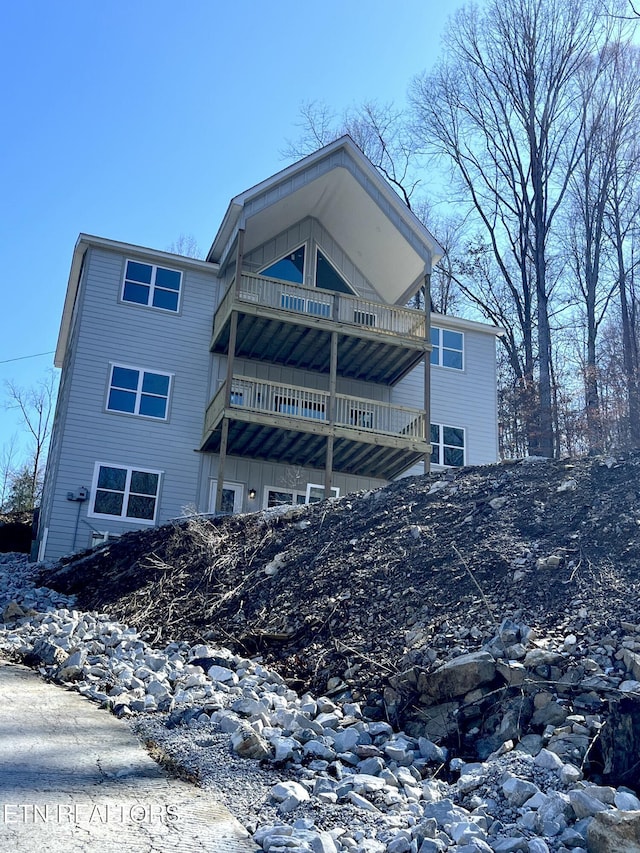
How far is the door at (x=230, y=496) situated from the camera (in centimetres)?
1716

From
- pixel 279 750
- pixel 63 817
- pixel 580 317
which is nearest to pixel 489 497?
pixel 279 750

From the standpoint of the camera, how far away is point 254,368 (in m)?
18.5

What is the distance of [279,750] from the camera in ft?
15.7

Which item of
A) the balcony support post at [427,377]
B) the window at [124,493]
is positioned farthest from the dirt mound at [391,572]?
the balcony support post at [427,377]

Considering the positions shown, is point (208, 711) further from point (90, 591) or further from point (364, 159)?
point (364, 159)

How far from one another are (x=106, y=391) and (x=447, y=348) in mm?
9257

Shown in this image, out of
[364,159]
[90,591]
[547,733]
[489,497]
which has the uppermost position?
[364,159]

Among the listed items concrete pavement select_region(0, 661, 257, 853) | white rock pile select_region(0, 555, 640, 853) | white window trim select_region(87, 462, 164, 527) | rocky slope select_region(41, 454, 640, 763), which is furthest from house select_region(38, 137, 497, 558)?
concrete pavement select_region(0, 661, 257, 853)

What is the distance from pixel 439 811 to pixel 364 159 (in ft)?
55.6

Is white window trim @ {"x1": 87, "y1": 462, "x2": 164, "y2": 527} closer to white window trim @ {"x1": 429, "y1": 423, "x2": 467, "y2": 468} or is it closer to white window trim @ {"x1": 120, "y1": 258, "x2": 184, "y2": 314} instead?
white window trim @ {"x1": 120, "y1": 258, "x2": 184, "y2": 314}

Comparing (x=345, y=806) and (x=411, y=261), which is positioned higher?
(x=411, y=261)

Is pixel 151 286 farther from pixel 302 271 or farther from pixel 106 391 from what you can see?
pixel 302 271

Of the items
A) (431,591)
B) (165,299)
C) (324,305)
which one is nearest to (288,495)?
(324,305)

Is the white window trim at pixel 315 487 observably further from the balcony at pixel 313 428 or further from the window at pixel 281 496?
the balcony at pixel 313 428
